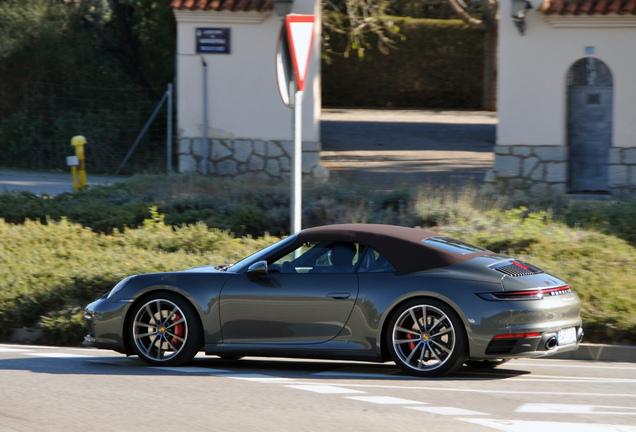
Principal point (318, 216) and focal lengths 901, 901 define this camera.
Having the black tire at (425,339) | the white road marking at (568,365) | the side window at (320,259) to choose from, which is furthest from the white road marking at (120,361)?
the white road marking at (568,365)

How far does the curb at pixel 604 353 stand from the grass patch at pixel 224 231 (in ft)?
0.85

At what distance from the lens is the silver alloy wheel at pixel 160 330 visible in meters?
7.56

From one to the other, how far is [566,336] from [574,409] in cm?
104

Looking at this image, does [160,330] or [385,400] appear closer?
[385,400]

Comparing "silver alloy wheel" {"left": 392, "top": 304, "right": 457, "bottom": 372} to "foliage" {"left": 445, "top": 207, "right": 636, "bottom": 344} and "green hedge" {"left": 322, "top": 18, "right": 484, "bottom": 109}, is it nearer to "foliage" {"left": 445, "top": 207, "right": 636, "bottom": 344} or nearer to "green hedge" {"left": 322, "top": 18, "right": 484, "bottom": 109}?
"foliage" {"left": 445, "top": 207, "right": 636, "bottom": 344}

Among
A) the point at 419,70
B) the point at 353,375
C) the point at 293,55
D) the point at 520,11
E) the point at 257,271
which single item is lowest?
the point at 353,375

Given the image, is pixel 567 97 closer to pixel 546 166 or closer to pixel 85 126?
pixel 546 166

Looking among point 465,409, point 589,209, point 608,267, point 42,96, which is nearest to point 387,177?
point 589,209

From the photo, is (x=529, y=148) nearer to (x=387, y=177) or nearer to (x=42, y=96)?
(x=387, y=177)

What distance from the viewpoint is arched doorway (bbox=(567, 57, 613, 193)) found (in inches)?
666

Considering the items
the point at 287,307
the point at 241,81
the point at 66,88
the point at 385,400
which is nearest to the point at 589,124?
the point at 241,81

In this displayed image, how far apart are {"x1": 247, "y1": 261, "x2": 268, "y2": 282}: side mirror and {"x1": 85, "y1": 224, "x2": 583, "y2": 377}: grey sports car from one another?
0.04ft

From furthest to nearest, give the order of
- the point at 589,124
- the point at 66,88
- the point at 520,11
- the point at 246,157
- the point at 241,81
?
1. the point at 66,88
2. the point at 246,157
3. the point at 241,81
4. the point at 589,124
5. the point at 520,11

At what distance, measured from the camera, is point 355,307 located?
713cm
